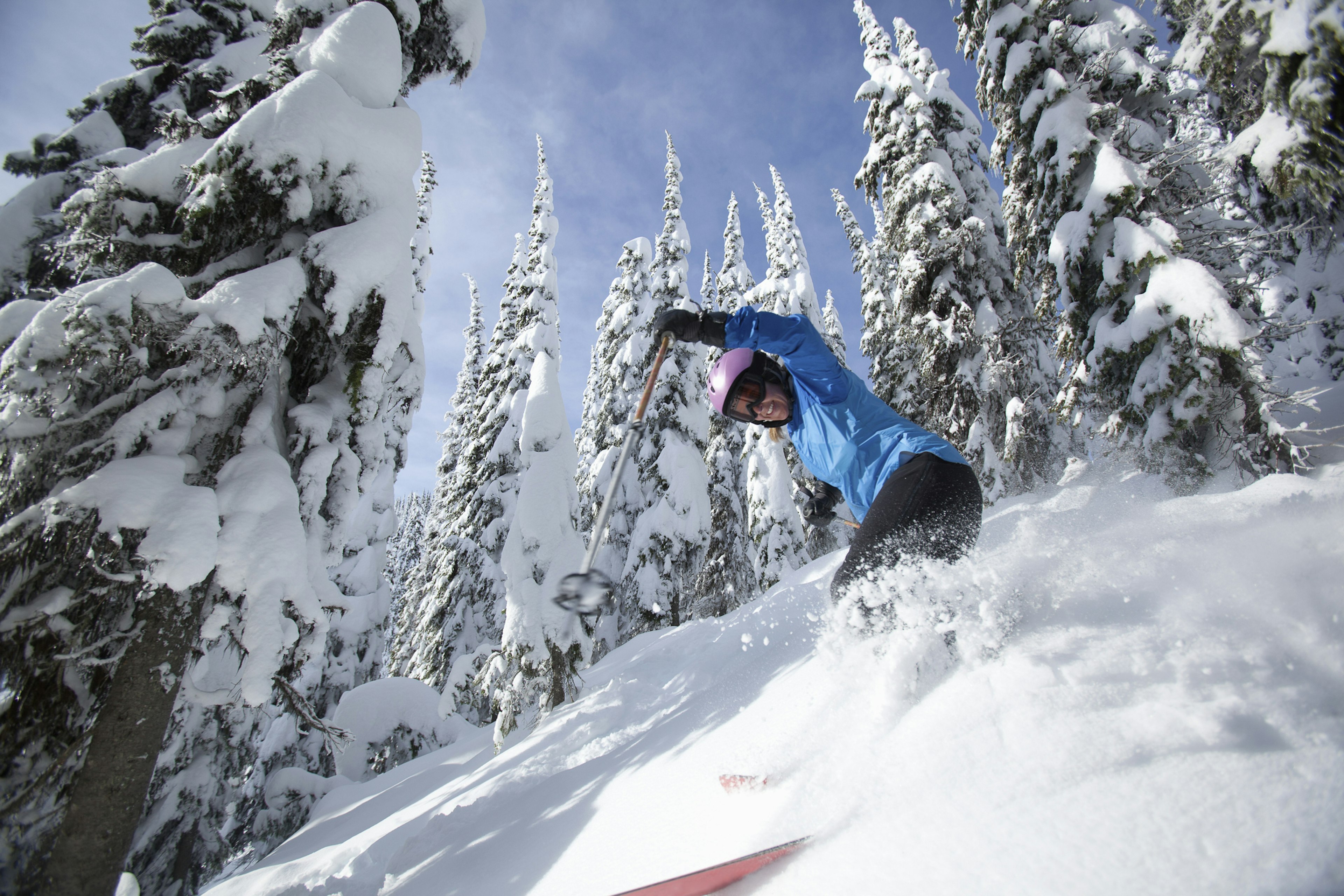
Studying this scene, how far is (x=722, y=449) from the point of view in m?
20.6

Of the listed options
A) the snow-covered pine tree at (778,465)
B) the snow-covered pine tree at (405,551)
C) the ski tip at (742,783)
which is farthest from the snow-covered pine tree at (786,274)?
the snow-covered pine tree at (405,551)

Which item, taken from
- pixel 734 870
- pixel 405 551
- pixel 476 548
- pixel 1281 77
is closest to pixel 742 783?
pixel 734 870

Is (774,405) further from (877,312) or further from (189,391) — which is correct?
(877,312)

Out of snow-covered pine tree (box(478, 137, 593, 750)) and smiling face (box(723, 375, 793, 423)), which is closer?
smiling face (box(723, 375, 793, 423))

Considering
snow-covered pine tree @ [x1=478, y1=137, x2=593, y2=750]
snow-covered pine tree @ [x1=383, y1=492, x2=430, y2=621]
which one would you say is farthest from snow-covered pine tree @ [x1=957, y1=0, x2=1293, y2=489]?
snow-covered pine tree @ [x1=383, y1=492, x2=430, y2=621]

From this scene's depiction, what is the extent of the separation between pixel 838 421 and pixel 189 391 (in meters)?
4.80

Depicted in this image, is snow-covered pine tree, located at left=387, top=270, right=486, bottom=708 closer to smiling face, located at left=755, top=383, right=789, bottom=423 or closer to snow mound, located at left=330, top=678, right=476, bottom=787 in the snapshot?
snow mound, located at left=330, top=678, right=476, bottom=787

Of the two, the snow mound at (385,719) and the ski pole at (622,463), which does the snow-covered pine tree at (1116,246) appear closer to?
the ski pole at (622,463)

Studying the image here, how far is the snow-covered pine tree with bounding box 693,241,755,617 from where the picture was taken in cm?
1941

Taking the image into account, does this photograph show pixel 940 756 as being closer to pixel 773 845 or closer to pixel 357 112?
pixel 773 845

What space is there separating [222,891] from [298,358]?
490cm

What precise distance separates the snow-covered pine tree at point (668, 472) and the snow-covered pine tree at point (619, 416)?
220mm

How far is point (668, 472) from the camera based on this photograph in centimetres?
1705

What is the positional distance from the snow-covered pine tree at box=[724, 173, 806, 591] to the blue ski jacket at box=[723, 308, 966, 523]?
10.8 m
